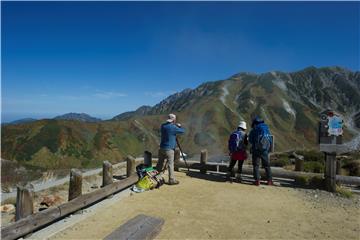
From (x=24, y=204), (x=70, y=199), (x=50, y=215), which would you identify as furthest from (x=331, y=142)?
(x=24, y=204)

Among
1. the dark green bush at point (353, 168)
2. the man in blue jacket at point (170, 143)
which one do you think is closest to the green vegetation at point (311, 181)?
the man in blue jacket at point (170, 143)

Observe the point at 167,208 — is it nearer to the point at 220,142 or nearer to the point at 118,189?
the point at 118,189

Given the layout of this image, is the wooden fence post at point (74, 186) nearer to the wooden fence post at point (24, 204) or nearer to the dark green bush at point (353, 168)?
the wooden fence post at point (24, 204)

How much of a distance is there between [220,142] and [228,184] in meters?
52.0

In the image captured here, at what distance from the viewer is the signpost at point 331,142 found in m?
9.91

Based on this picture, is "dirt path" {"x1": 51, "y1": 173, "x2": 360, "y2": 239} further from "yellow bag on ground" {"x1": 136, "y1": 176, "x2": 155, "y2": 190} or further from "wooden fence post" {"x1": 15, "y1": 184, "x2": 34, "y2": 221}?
"wooden fence post" {"x1": 15, "y1": 184, "x2": 34, "y2": 221}

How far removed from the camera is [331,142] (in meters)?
9.96

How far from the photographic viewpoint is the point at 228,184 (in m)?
10.9

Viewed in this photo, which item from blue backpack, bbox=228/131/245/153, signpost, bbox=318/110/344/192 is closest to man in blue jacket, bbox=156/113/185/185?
blue backpack, bbox=228/131/245/153

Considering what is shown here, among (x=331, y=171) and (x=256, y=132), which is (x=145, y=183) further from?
(x=331, y=171)

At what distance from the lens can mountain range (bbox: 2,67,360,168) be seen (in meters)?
26.2

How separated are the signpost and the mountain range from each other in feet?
61.6

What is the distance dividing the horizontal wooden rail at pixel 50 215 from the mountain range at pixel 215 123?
1611cm

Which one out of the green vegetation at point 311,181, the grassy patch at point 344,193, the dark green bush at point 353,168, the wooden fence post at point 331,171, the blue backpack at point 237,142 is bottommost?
the dark green bush at point 353,168
